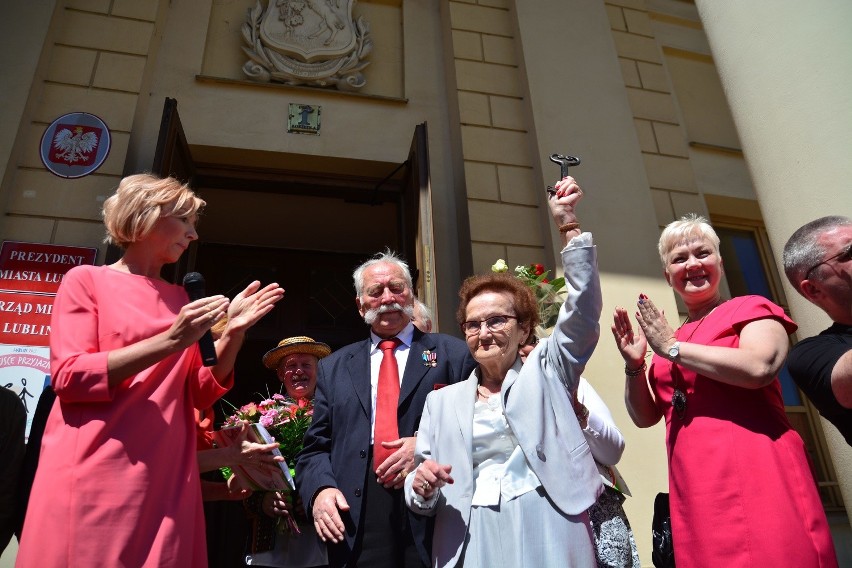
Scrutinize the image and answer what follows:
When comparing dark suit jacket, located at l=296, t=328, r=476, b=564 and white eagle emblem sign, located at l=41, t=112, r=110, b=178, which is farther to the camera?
white eagle emblem sign, located at l=41, t=112, r=110, b=178

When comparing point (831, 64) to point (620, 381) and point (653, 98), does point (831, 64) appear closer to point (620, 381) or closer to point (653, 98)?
point (620, 381)

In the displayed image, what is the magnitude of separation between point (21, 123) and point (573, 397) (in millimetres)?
4453

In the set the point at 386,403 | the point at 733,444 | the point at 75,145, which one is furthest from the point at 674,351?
the point at 75,145

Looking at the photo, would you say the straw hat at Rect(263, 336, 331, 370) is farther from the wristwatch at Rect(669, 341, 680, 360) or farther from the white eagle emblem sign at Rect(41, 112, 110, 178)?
the white eagle emblem sign at Rect(41, 112, 110, 178)

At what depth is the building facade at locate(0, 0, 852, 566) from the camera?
15.1ft

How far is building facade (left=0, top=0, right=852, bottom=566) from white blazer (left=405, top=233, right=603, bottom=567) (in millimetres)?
2418

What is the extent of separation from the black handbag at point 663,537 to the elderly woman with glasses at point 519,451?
49 cm

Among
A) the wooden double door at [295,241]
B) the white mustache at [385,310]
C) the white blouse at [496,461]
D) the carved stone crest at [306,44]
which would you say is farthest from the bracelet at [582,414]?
the carved stone crest at [306,44]

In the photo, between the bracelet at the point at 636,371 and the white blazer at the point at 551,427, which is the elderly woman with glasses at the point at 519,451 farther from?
the bracelet at the point at 636,371

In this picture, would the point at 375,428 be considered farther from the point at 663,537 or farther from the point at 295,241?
the point at 295,241

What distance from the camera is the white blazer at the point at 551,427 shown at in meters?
1.83

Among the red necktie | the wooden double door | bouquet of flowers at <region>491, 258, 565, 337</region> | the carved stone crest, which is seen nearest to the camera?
the red necktie

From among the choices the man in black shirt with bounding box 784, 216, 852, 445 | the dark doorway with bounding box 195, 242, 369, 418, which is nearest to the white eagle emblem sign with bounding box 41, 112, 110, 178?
the dark doorway with bounding box 195, 242, 369, 418

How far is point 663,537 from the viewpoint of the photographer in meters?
2.16
